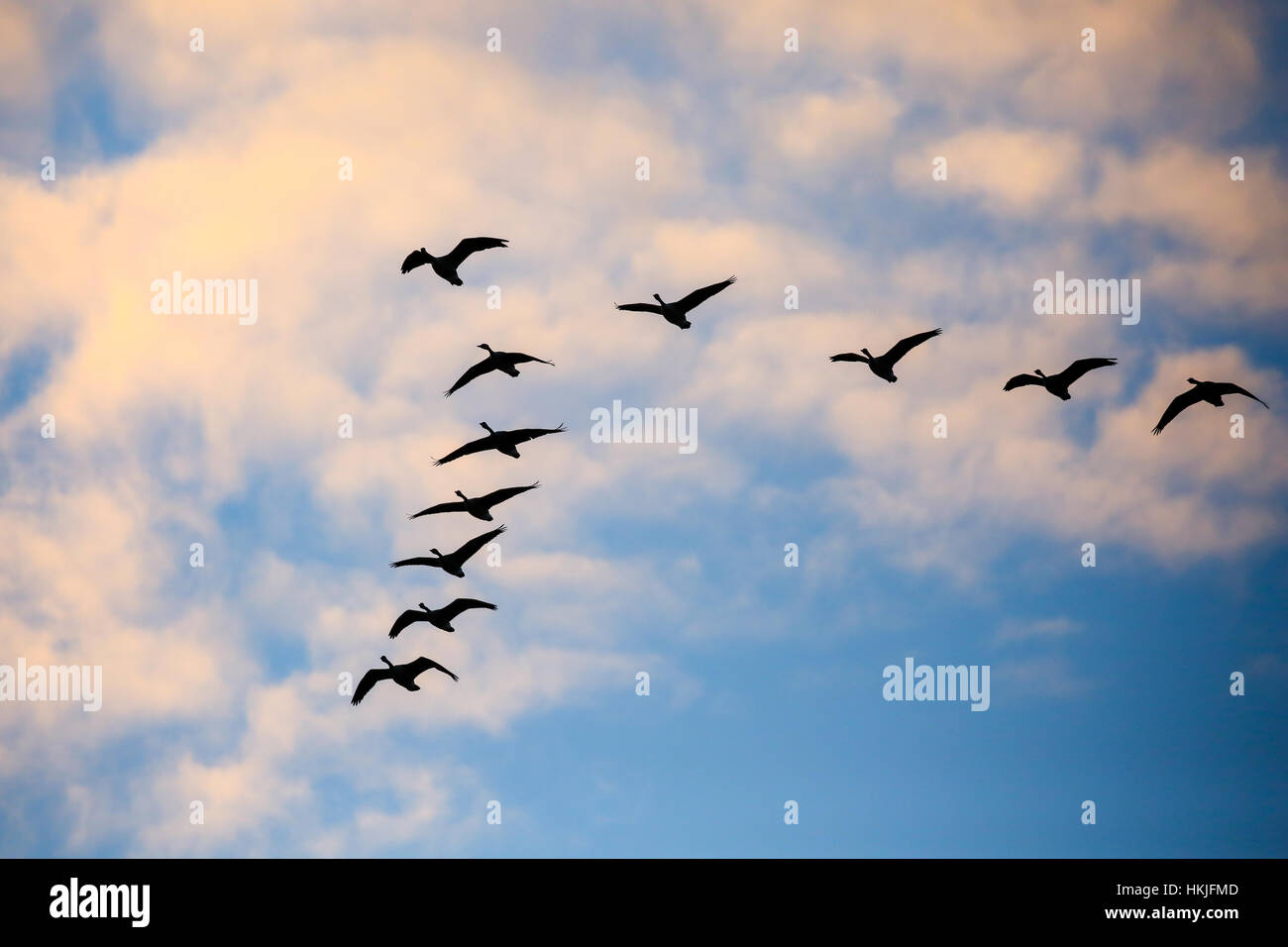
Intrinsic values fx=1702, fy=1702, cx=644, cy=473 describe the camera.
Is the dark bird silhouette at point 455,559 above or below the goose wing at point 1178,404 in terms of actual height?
below

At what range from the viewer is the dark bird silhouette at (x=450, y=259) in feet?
180

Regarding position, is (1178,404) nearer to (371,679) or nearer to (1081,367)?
(1081,367)

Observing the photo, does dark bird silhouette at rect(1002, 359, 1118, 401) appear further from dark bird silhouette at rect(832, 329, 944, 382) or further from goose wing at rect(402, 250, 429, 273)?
goose wing at rect(402, 250, 429, 273)

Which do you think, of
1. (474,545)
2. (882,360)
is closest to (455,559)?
(474,545)

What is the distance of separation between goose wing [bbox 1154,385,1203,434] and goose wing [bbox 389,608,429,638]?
81.6 ft

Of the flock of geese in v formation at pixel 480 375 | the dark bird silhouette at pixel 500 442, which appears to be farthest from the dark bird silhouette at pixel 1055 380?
the dark bird silhouette at pixel 500 442

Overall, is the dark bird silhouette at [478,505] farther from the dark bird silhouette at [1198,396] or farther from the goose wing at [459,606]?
the dark bird silhouette at [1198,396]

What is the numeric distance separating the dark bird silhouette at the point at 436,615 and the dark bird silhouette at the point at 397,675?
1198 mm

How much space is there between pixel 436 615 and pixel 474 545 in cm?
314
